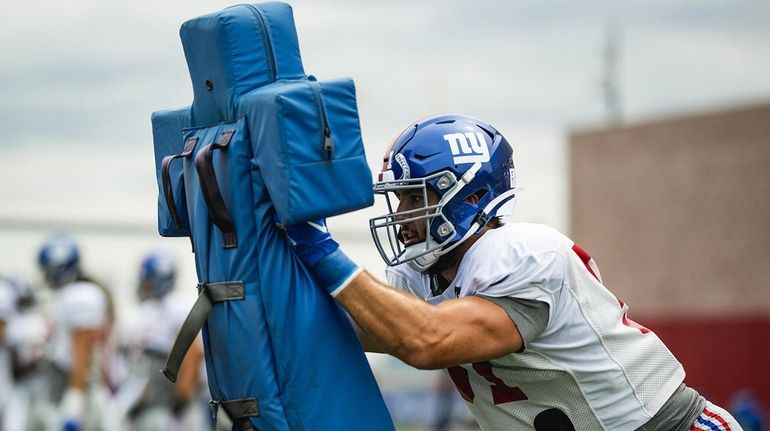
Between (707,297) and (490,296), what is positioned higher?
(490,296)

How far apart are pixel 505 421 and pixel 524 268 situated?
0.53 m

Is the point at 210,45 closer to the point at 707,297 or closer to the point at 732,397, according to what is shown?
the point at 732,397

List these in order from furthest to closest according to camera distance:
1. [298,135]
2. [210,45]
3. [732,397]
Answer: [732,397] → [210,45] → [298,135]

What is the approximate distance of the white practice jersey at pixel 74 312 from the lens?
27.1 feet

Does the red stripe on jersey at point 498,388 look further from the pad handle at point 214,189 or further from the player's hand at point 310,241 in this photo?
the pad handle at point 214,189

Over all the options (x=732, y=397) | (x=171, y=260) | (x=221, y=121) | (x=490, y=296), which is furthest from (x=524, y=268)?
(x=732, y=397)

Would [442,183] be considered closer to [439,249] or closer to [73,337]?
[439,249]

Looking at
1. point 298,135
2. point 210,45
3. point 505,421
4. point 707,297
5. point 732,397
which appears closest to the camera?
point 298,135

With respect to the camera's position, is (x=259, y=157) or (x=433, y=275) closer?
(x=259, y=157)

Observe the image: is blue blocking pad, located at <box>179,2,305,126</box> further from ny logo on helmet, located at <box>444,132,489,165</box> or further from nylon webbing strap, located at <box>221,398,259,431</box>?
nylon webbing strap, located at <box>221,398,259,431</box>

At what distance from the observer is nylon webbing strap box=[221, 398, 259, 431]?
10.6 feet

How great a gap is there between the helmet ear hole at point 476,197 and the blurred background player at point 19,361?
18.5ft

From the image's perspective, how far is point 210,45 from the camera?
3318 mm

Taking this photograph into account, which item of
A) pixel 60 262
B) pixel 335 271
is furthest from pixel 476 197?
pixel 60 262
